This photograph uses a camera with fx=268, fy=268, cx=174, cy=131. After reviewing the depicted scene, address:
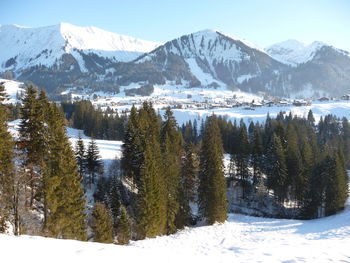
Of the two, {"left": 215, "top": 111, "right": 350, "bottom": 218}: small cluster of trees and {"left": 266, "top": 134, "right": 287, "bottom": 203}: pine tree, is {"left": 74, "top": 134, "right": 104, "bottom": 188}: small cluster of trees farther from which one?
{"left": 266, "top": 134, "right": 287, "bottom": 203}: pine tree

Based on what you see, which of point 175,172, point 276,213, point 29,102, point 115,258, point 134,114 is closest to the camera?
point 115,258

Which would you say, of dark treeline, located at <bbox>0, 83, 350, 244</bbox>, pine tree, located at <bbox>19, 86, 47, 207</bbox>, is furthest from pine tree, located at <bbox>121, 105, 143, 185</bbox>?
pine tree, located at <bbox>19, 86, 47, 207</bbox>

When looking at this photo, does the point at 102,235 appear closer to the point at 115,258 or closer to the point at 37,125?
the point at 37,125

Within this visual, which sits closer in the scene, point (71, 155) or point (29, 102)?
point (71, 155)

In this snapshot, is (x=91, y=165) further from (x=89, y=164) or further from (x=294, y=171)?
(x=294, y=171)

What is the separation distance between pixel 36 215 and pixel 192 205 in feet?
92.3

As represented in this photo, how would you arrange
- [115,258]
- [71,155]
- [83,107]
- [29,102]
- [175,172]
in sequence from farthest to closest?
[83,107], [175,172], [29,102], [71,155], [115,258]

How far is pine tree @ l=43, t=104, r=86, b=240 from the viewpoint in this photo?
23203 mm

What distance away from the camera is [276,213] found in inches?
2176

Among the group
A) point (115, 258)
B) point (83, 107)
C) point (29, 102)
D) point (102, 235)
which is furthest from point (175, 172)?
point (83, 107)

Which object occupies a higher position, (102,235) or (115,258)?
(115,258)

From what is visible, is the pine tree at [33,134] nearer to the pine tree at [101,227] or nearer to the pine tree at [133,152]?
the pine tree at [101,227]

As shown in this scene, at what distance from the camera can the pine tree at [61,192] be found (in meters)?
23.2

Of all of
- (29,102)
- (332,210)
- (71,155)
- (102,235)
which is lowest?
(332,210)
